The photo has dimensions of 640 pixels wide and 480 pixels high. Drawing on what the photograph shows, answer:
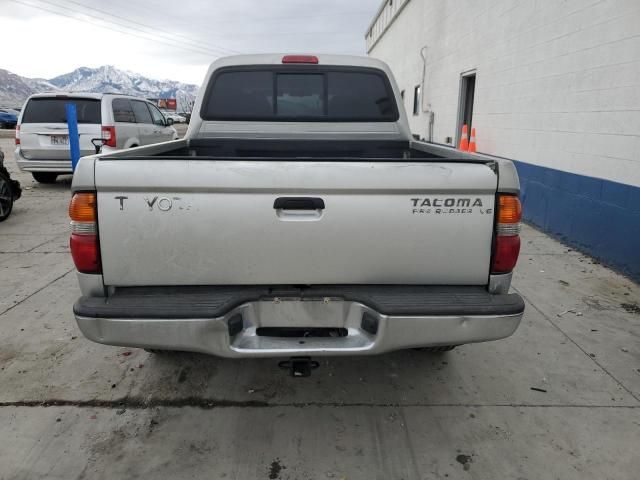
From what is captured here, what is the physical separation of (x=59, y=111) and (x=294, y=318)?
9345 millimetres

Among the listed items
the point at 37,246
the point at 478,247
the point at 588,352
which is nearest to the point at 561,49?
the point at 588,352

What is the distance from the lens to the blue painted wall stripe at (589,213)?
5332 millimetres

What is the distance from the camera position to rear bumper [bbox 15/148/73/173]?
983 centimetres

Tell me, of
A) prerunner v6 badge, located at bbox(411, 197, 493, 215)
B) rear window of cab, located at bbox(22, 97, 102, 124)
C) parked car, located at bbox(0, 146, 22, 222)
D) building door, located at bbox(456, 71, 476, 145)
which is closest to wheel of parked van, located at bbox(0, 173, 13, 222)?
parked car, located at bbox(0, 146, 22, 222)

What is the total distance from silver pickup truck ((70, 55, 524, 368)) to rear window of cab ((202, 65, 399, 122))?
1.78 meters

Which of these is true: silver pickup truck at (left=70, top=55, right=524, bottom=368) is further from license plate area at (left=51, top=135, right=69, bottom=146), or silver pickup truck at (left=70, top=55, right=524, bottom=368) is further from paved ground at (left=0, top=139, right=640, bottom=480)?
license plate area at (left=51, top=135, right=69, bottom=146)

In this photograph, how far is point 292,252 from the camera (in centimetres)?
239

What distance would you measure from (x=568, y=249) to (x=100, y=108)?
8.72m

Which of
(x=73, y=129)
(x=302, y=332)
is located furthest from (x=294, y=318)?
(x=73, y=129)

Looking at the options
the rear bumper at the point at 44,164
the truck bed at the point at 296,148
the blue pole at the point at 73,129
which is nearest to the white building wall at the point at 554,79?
the truck bed at the point at 296,148

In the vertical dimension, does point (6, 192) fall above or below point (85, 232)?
below

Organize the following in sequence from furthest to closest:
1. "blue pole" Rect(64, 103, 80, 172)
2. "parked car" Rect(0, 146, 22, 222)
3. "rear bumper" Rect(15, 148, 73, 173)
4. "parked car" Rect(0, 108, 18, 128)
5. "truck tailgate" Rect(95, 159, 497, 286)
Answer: "parked car" Rect(0, 108, 18, 128) → "rear bumper" Rect(15, 148, 73, 173) → "blue pole" Rect(64, 103, 80, 172) → "parked car" Rect(0, 146, 22, 222) → "truck tailgate" Rect(95, 159, 497, 286)

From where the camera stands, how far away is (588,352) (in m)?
3.75

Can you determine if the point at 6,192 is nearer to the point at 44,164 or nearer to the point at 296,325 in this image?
the point at 44,164
